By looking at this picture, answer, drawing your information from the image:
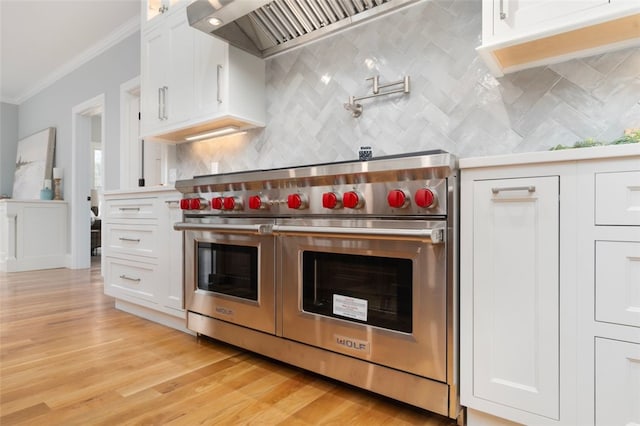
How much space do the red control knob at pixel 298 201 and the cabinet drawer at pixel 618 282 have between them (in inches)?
39.7

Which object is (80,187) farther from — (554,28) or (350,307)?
(554,28)

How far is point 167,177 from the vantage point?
10.2 ft

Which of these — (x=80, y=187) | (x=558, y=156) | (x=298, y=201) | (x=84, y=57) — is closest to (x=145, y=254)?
(x=298, y=201)

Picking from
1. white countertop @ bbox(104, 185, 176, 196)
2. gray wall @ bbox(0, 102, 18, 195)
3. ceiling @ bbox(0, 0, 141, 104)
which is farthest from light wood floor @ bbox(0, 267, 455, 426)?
gray wall @ bbox(0, 102, 18, 195)

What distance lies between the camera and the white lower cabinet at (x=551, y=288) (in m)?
0.96

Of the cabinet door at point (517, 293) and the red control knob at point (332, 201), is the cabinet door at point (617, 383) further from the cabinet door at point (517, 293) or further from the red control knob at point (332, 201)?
the red control knob at point (332, 201)

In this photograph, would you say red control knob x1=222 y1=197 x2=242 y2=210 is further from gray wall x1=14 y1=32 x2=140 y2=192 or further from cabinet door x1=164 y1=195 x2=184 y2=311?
gray wall x1=14 y1=32 x2=140 y2=192

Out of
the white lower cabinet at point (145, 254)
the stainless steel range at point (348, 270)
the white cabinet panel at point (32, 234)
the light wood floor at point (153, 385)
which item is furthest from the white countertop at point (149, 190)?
the white cabinet panel at point (32, 234)

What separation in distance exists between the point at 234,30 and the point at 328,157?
0.94 metres

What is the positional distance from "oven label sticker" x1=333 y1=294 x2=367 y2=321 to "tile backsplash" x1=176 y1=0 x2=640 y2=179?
0.84 metres

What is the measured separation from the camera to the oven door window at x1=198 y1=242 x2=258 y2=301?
70.4 inches

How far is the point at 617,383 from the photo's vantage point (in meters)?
0.97

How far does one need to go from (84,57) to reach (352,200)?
15.8ft

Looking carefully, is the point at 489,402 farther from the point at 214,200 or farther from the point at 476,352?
the point at 214,200
